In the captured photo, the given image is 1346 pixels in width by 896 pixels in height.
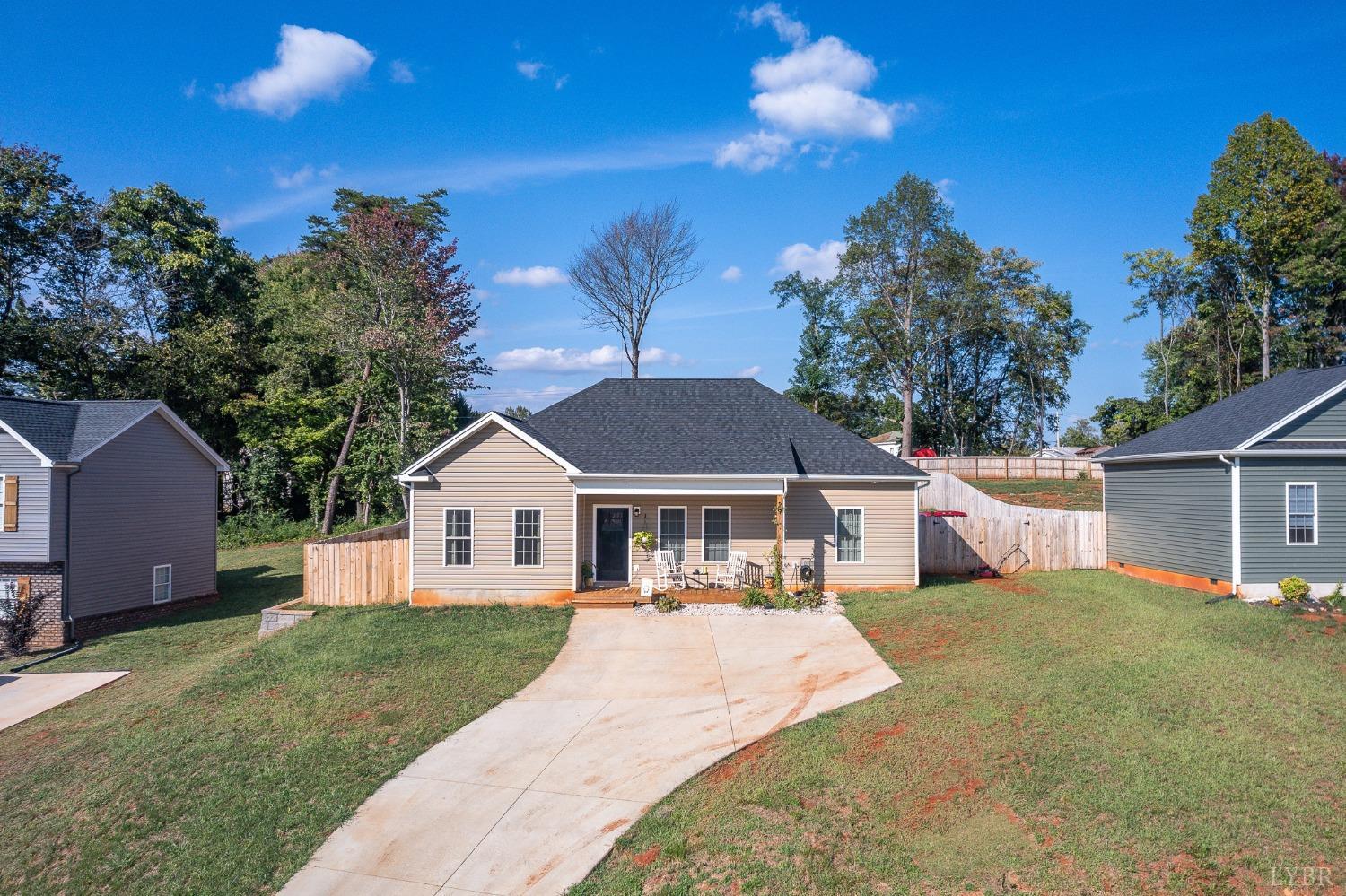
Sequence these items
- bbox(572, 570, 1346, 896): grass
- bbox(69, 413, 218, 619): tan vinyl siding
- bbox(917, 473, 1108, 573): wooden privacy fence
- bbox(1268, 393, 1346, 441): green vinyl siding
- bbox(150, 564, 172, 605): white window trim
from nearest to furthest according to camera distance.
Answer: bbox(572, 570, 1346, 896): grass < bbox(1268, 393, 1346, 441): green vinyl siding < bbox(69, 413, 218, 619): tan vinyl siding < bbox(150, 564, 172, 605): white window trim < bbox(917, 473, 1108, 573): wooden privacy fence

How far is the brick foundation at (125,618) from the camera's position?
1692 cm

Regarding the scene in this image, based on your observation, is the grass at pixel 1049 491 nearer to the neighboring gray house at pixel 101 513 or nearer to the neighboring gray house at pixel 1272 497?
the neighboring gray house at pixel 1272 497

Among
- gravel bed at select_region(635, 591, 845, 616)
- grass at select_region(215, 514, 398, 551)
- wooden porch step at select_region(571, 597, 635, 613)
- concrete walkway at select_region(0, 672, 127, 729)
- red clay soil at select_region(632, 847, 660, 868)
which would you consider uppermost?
grass at select_region(215, 514, 398, 551)

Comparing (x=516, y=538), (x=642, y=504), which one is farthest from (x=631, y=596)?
(x=516, y=538)

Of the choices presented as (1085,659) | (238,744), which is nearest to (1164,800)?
(1085,659)

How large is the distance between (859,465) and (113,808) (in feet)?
50.5

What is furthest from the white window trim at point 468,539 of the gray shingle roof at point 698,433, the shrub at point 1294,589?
the shrub at point 1294,589

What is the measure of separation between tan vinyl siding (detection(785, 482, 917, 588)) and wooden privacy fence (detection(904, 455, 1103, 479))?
19036 mm

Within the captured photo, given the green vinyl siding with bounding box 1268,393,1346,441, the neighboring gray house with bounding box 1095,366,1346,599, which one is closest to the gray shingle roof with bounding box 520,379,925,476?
the neighboring gray house with bounding box 1095,366,1346,599

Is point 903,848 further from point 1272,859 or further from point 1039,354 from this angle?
point 1039,354

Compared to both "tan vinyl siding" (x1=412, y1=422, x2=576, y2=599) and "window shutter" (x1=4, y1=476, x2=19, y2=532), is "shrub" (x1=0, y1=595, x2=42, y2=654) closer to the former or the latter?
"window shutter" (x1=4, y1=476, x2=19, y2=532)

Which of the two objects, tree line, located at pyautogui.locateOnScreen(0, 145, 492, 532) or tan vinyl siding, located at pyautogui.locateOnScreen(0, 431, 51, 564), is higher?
tree line, located at pyautogui.locateOnScreen(0, 145, 492, 532)

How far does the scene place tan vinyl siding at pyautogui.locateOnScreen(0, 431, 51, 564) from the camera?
53.4ft

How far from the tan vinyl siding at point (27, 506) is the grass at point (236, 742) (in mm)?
2883
